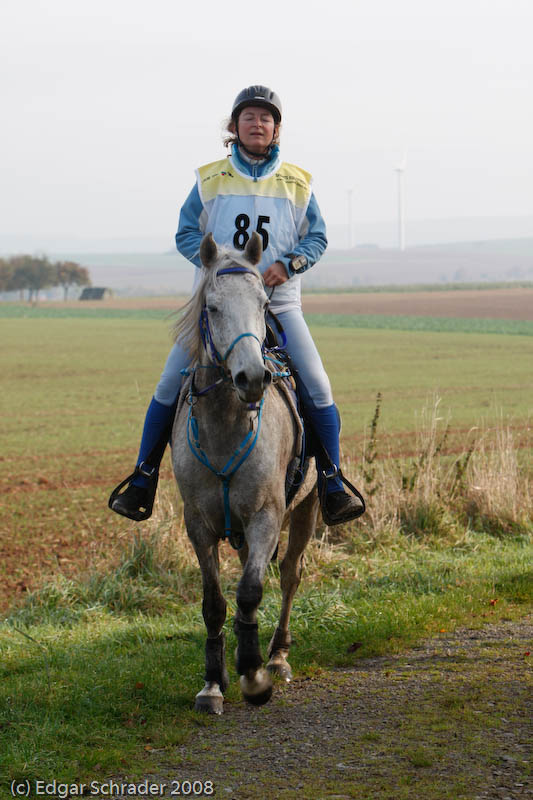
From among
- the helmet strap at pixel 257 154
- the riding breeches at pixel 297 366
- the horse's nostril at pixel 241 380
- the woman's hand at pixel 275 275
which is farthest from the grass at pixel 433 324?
the horse's nostril at pixel 241 380

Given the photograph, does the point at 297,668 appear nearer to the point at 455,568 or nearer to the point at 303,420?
the point at 303,420

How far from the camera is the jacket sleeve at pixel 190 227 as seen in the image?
5758 millimetres

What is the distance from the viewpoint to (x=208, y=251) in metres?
5.05

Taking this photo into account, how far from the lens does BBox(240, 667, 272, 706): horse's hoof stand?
5281 millimetres

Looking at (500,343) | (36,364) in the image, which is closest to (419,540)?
(36,364)

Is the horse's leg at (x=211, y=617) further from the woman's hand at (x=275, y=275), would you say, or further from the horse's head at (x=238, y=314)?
the woman's hand at (x=275, y=275)

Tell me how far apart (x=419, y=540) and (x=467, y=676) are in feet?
13.3

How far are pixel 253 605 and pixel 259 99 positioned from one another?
118 inches

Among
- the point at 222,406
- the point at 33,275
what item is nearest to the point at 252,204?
the point at 222,406

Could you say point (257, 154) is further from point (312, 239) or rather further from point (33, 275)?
point (33, 275)

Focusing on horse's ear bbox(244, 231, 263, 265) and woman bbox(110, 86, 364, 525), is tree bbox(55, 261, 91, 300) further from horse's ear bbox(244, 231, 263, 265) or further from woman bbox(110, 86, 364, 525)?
horse's ear bbox(244, 231, 263, 265)

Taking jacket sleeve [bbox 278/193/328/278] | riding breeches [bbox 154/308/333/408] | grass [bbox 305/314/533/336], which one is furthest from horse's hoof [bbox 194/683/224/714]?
grass [bbox 305/314/533/336]

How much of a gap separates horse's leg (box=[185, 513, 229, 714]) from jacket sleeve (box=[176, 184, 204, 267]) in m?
1.61

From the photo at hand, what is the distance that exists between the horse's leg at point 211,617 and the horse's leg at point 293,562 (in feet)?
2.53
